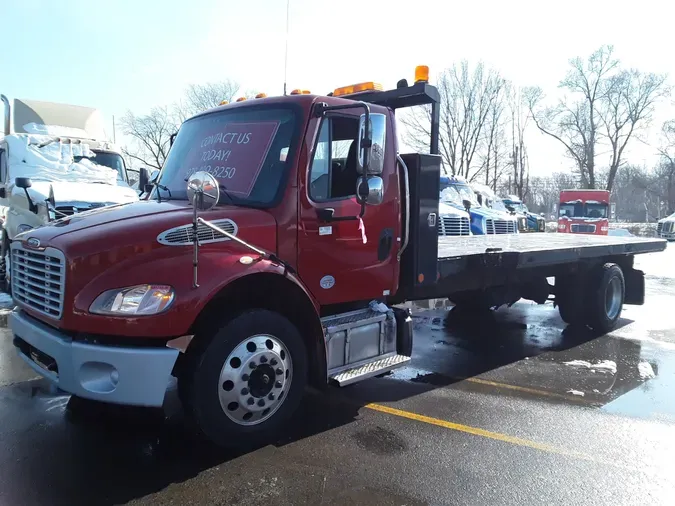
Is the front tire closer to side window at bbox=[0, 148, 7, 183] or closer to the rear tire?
the rear tire

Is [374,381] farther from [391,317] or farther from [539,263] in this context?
[539,263]

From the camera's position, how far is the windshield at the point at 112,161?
38.4ft

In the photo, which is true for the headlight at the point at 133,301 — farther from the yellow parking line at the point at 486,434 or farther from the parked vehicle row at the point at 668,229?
the parked vehicle row at the point at 668,229

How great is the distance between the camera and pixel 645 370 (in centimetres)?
623

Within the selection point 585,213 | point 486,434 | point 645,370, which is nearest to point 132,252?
point 486,434

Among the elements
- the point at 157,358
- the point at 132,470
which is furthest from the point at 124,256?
the point at 132,470

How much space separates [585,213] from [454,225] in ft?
68.7

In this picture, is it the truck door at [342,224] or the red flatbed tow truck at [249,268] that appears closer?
the red flatbed tow truck at [249,268]

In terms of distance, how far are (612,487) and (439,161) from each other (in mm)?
3055

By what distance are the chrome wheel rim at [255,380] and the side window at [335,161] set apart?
1239 mm

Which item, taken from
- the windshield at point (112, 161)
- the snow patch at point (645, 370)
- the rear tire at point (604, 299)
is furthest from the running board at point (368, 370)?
the windshield at point (112, 161)

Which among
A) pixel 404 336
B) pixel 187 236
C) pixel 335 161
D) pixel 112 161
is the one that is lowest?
pixel 404 336

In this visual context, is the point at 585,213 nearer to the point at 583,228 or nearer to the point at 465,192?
the point at 583,228

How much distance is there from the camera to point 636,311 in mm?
10125
